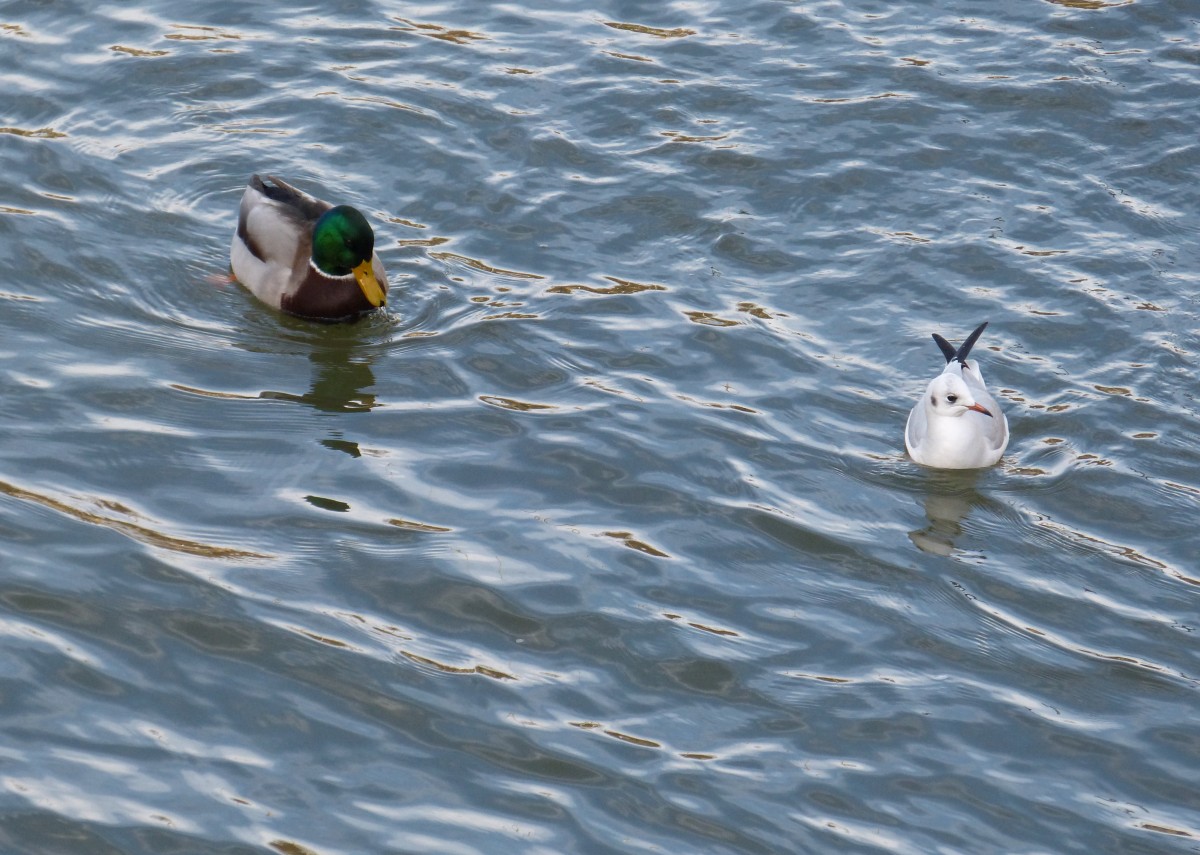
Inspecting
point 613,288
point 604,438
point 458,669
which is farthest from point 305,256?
point 458,669

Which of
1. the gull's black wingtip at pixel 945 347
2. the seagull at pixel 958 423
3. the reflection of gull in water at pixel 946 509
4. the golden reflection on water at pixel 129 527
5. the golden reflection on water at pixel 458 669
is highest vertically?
the gull's black wingtip at pixel 945 347

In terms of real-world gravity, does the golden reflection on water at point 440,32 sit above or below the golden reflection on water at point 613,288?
above

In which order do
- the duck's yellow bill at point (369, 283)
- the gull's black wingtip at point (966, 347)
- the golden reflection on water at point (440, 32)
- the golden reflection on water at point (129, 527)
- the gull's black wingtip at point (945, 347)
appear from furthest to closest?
1. the golden reflection on water at point (440, 32)
2. the duck's yellow bill at point (369, 283)
3. the gull's black wingtip at point (945, 347)
4. the gull's black wingtip at point (966, 347)
5. the golden reflection on water at point (129, 527)

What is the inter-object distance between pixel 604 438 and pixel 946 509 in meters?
1.92

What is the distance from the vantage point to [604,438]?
29.9 ft

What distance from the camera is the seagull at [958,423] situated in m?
8.93

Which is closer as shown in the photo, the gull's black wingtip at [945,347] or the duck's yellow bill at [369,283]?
the gull's black wingtip at [945,347]

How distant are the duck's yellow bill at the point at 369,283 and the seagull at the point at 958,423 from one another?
3.45m

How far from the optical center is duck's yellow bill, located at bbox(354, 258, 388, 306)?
407 inches

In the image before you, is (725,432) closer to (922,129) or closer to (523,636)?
(523,636)

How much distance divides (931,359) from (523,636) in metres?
3.93

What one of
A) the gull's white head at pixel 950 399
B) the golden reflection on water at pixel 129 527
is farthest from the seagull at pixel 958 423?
the golden reflection on water at pixel 129 527

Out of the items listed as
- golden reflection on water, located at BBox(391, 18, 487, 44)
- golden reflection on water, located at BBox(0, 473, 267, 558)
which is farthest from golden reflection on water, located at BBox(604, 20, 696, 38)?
golden reflection on water, located at BBox(0, 473, 267, 558)

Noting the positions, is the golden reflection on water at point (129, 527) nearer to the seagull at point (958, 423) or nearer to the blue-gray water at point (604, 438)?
the blue-gray water at point (604, 438)
